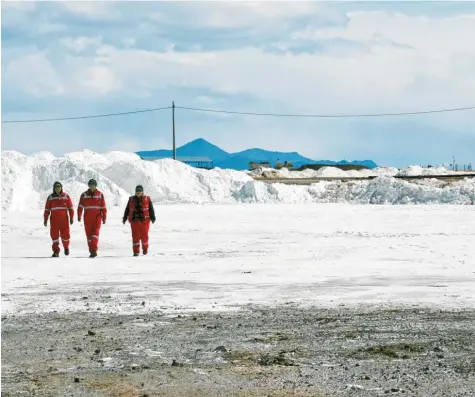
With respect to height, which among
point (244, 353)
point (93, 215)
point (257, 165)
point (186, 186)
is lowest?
point (244, 353)

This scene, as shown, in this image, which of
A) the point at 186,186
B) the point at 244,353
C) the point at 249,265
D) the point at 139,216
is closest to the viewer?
the point at 244,353

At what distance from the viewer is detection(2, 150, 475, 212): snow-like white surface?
36.9m

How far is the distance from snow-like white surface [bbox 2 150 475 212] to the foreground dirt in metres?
26.1

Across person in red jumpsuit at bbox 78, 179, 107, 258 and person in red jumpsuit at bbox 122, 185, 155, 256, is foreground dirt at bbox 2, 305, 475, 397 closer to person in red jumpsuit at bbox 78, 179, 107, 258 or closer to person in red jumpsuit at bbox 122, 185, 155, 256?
person in red jumpsuit at bbox 78, 179, 107, 258

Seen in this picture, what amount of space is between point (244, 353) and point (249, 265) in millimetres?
7492

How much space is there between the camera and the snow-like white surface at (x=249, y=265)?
11.0 m

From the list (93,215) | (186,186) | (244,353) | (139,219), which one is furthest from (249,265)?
(186,186)

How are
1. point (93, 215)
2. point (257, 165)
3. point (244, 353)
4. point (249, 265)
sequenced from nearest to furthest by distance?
point (244, 353), point (249, 265), point (93, 215), point (257, 165)

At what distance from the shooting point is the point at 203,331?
8.56m

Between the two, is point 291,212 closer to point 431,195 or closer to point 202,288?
point 431,195

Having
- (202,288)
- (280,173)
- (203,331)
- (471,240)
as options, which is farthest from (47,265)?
(280,173)

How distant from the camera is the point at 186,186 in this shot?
40844mm

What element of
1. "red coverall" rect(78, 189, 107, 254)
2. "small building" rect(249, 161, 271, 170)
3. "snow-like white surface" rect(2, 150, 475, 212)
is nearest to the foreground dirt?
"red coverall" rect(78, 189, 107, 254)

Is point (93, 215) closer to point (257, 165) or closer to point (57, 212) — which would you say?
point (57, 212)
